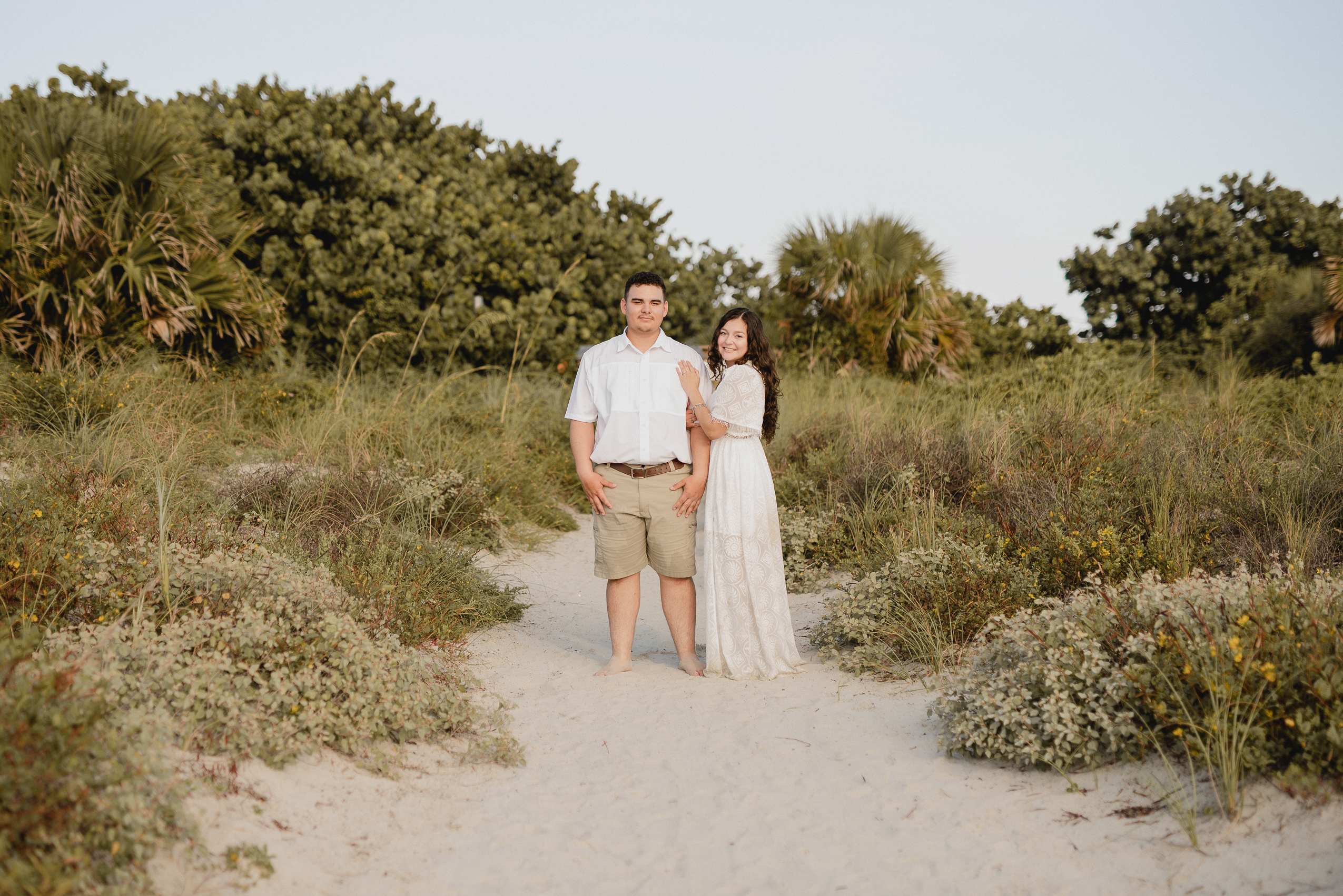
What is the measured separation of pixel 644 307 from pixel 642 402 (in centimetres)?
47

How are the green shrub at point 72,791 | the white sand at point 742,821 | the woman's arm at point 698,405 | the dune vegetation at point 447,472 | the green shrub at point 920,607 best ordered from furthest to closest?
the green shrub at point 920,607, the woman's arm at point 698,405, the dune vegetation at point 447,472, the white sand at point 742,821, the green shrub at point 72,791

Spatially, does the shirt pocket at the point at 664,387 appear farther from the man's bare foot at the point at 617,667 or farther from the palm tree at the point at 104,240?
the palm tree at the point at 104,240

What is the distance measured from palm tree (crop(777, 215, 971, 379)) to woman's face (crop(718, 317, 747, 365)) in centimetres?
881

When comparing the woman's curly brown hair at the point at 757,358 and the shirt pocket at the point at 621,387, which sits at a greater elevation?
the woman's curly brown hair at the point at 757,358

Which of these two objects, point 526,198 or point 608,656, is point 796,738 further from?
point 526,198

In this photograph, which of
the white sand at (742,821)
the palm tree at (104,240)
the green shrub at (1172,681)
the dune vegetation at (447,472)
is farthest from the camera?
the palm tree at (104,240)

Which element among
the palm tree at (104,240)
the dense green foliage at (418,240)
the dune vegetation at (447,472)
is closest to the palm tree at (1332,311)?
the dune vegetation at (447,472)

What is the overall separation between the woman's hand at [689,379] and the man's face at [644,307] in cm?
23

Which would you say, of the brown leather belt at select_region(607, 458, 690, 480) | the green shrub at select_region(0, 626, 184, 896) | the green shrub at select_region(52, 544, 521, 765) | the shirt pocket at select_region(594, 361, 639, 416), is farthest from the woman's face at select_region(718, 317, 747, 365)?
the green shrub at select_region(0, 626, 184, 896)

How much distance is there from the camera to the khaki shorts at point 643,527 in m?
4.58

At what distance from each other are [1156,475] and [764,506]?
3.10 m

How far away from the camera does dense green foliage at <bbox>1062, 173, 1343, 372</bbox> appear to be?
59.4 ft

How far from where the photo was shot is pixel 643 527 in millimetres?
4668

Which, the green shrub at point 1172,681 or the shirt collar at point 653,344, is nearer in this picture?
the green shrub at point 1172,681
